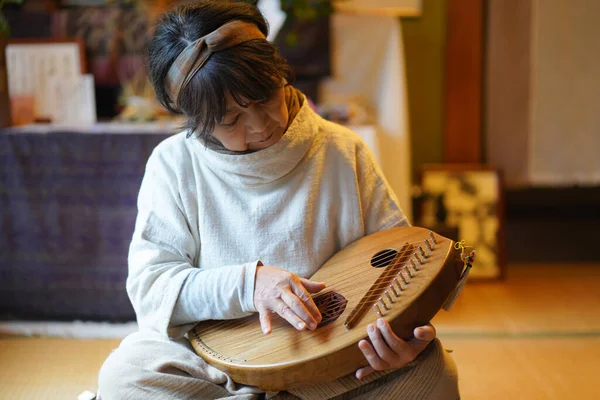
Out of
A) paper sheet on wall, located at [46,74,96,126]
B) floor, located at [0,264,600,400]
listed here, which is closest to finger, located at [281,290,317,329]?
floor, located at [0,264,600,400]

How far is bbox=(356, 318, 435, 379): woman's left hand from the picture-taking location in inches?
40.0

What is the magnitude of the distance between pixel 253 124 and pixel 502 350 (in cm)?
112

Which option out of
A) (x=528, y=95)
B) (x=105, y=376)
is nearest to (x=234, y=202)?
(x=105, y=376)

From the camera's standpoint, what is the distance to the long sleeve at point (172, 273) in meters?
1.15

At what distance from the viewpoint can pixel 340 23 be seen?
2.50 metres

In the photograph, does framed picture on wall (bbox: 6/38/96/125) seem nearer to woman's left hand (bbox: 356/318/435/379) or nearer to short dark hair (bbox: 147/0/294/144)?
short dark hair (bbox: 147/0/294/144)

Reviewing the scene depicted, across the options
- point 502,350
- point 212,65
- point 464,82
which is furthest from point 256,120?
point 464,82

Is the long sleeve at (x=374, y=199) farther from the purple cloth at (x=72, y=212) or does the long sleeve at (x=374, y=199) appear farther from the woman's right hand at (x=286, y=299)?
the purple cloth at (x=72, y=212)

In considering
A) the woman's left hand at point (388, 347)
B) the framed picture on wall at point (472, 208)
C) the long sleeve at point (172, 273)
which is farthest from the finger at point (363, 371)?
the framed picture on wall at point (472, 208)

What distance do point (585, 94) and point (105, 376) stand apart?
7.07ft

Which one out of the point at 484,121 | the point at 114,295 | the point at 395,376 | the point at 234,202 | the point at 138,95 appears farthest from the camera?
the point at 484,121

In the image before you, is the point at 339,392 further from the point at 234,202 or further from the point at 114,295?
the point at 114,295

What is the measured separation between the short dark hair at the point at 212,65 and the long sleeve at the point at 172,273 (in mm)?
→ 167

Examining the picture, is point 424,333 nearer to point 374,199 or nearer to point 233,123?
point 374,199
